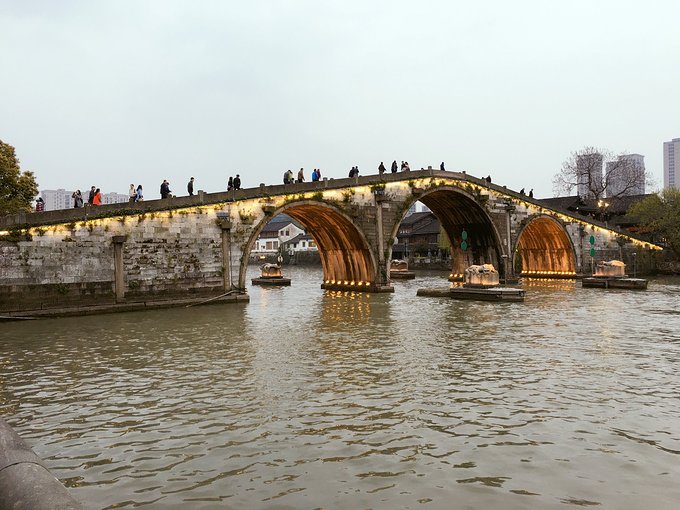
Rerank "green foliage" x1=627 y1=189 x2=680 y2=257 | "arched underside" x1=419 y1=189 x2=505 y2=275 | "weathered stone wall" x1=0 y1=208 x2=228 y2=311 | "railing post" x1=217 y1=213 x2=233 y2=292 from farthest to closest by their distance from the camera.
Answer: "green foliage" x1=627 y1=189 x2=680 y2=257, "arched underside" x1=419 y1=189 x2=505 y2=275, "railing post" x1=217 y1=213 x2=233 y2=292, "weathered stone wall" x1=0 y1=208 x2=228 y2=311

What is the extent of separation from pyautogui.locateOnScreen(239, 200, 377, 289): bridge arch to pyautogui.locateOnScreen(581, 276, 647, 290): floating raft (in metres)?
14.8

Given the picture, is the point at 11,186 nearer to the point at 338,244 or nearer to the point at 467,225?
the point at 338,244

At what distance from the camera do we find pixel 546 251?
175 feet

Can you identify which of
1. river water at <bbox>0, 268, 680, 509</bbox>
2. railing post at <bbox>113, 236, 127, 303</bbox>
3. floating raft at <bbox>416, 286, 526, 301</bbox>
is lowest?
river water at <bbox>0, 268, 680, 509</bbox>

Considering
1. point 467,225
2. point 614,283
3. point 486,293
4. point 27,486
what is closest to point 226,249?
point 486,293

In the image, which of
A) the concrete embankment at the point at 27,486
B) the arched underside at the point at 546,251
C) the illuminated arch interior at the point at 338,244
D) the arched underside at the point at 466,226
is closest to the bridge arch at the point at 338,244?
the illuminated arch interior at the point at 338,244

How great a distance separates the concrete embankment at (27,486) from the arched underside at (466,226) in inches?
1480

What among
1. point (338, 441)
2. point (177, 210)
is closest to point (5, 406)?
point (338, 441)

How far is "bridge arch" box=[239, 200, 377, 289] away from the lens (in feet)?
115

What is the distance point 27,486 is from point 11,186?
4104cm

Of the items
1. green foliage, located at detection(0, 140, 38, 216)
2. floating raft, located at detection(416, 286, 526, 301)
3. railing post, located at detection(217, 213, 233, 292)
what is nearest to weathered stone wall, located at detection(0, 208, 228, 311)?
railing post, located at detection(217, 213, 233, 292)

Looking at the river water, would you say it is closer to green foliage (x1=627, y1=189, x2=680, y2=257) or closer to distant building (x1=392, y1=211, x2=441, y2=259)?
green foliage (x1=627, y1=189, x2=680, y2=257)

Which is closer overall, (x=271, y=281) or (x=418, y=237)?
(x=271, y=281)

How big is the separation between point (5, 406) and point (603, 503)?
30.8 ft
